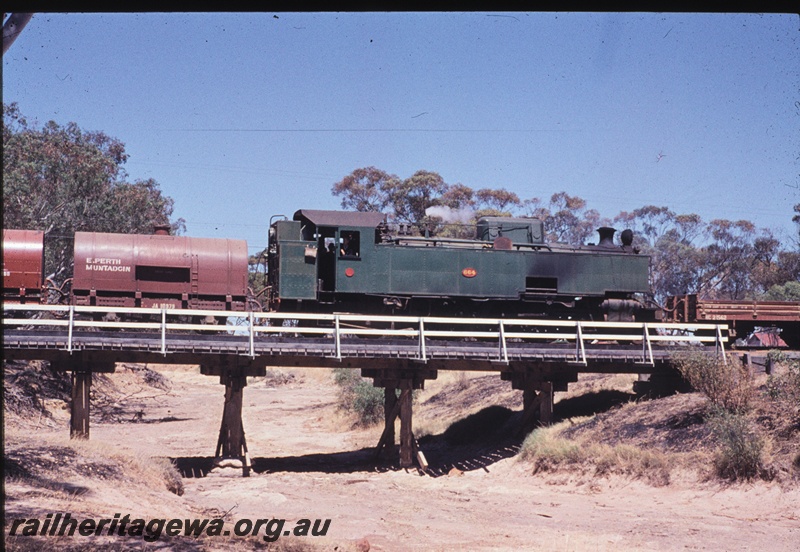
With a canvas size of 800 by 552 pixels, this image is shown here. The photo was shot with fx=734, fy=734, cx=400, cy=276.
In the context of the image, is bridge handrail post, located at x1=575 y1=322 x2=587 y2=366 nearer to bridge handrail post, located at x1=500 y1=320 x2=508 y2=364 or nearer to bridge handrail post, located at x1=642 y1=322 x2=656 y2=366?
bridge handrail post, located at x1=642 y1=322 x2=656 y2=366

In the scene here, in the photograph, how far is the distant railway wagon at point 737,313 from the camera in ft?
80.2

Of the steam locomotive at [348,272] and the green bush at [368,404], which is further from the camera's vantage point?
the green bush at [368,404]

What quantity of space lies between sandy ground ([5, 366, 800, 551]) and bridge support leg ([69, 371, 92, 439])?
1.44 meters

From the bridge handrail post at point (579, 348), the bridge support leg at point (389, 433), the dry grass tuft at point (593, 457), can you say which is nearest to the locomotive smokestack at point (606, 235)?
the bridge handrail post at point (579, 348)

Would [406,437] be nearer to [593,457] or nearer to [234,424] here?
[234,424]

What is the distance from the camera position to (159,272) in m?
22.8

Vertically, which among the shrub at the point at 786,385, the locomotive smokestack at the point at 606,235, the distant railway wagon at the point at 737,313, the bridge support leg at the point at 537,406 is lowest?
the bridge support leg at the point at 537,406

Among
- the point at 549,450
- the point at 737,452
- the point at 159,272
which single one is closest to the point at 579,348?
the point at 549,450

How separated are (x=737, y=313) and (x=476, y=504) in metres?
12.7

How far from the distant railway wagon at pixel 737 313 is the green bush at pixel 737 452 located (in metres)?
8.35

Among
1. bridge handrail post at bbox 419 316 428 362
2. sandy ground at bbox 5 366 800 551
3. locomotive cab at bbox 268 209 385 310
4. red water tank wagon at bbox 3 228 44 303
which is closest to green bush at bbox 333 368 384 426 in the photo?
sandy ground at bbox 5 366 800 551

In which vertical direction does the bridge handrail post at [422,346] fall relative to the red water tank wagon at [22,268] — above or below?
below

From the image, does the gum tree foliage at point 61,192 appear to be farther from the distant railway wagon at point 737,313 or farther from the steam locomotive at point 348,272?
the distant railway wagon at point 737,313
